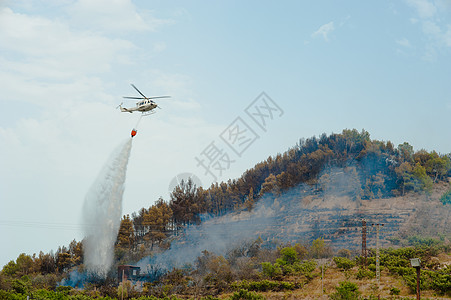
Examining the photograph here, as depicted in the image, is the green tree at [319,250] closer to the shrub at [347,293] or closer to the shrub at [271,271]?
the shrub at [271,271]

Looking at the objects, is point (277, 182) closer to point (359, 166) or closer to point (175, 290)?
point (359, 166)

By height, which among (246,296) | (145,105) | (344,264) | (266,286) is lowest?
(266,286)

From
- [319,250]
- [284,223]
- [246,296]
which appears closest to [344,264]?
[319,250]

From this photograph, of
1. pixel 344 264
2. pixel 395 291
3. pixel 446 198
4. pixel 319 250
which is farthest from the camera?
pixel 446 198

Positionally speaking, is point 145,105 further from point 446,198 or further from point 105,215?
point 446,198

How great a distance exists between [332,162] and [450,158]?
57.1 ft

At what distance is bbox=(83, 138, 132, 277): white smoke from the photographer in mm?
45688

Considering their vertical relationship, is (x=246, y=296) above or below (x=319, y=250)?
below

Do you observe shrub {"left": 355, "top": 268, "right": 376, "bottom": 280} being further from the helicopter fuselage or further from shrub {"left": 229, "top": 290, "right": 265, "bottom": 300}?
the helicopter fuselage

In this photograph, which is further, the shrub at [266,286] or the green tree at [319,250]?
the green tree at [319,250]

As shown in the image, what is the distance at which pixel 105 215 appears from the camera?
46.1 m

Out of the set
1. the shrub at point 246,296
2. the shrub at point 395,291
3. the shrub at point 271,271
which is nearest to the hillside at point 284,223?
the shrub at point 271,271

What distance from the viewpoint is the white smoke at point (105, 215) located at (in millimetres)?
45688

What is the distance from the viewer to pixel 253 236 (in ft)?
196
